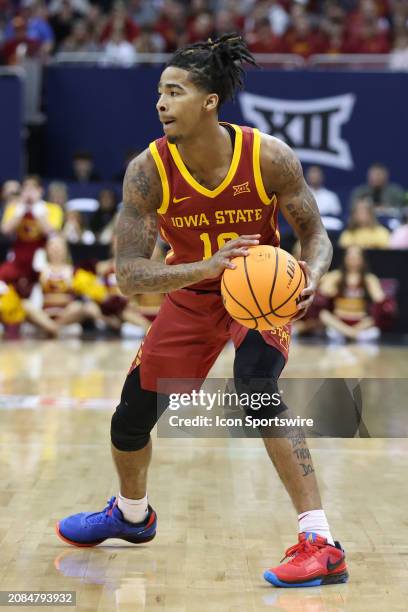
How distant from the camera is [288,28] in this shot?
1672 centimetres

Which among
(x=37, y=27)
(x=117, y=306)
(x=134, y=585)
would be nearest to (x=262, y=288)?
(x=134, y=585)

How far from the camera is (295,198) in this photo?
186 inches

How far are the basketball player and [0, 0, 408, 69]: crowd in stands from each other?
11.7 metres

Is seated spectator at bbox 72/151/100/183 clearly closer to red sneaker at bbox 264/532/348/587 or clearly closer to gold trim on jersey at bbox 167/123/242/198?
gold trim on jersey at bbox 167/123/242/198

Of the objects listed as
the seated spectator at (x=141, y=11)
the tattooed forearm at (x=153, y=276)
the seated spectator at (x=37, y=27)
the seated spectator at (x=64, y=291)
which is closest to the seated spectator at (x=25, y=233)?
the seated spectator at (x=64, y=291)

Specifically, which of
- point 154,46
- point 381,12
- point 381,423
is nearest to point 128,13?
point 154,46

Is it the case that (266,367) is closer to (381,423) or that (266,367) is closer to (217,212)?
(217,212)

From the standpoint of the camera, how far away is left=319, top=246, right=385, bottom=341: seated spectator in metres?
12.9

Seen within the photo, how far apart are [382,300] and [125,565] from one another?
8.53 meters

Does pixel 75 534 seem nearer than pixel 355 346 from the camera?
Yes

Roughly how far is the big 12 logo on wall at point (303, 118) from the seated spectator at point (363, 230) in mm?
2348

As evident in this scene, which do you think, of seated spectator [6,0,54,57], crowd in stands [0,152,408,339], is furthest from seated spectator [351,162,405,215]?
seated spectator [6,0,54,57]

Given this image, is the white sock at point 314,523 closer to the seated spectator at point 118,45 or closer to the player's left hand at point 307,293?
the player's left hand at point 307,293

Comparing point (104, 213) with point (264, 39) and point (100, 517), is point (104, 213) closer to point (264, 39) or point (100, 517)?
point (264, 39)
